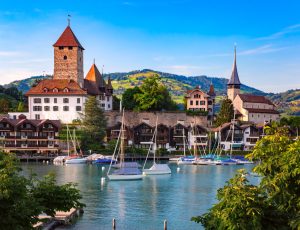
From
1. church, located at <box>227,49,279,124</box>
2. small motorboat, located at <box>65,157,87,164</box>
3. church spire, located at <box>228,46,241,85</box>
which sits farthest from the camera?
church spire, located at <box>228,46,241,85</box>

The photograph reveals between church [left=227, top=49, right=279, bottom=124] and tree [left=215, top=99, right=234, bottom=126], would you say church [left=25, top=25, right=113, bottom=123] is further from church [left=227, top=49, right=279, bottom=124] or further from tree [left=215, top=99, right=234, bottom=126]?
church [left=227, top=49, right=279, bottom=124]

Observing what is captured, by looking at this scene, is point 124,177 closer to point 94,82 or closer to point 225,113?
point 94,82

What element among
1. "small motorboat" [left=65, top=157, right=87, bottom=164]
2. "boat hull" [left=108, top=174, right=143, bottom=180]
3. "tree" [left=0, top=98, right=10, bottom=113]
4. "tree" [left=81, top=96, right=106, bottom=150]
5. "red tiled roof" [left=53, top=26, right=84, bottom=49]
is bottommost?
"boat hull" [left=108, top=174, right=143, bottom=180]

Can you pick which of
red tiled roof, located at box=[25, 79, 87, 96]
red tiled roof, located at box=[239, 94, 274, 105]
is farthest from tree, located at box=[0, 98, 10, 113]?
red tiled roof, located at box=[239, 94, 274, 105]

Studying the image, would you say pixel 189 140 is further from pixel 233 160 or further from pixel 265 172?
pixel 265 172

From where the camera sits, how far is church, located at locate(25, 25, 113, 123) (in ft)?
287

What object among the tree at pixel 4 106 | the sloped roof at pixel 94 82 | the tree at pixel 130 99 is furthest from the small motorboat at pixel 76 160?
the tree at pixel 4 106

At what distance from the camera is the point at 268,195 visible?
1688 cm

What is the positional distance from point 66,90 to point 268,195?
2905 inches

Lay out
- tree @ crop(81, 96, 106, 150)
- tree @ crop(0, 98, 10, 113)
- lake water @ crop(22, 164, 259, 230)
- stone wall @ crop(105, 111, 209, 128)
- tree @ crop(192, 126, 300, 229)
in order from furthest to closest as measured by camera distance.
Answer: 1. tree @ crop(0, 98, 10, 113)
2. stone wall @ crop(105, 111, 209, 128)
3. tree @ crop(81, 96, 106, 150)
4. lake water @ crop(22, 164, 259, 230)
5. tree @ crop(192, 126, 300, 229)

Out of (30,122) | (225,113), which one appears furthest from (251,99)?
(30,122)

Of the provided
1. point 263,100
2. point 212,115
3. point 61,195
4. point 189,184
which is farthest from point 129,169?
point 263,100

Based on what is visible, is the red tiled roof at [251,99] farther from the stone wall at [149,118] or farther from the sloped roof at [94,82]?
the sloped roof at [94,82]

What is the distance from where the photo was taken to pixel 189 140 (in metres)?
91.9
